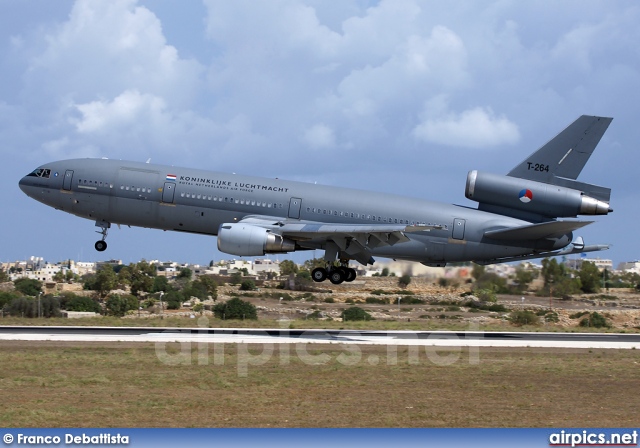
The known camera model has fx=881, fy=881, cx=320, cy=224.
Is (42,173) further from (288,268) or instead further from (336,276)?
(288,268)

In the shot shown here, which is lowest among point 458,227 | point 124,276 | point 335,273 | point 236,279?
point 124,276

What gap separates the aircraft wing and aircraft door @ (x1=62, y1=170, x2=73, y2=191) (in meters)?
9.44

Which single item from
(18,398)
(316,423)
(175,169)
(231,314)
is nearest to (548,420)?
(316,423)

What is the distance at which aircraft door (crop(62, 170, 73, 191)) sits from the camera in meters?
45.2

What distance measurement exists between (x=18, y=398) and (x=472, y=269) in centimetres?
2846

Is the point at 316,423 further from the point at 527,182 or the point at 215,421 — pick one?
the point at 527,182

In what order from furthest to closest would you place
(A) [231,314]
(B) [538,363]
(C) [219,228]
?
1. (A) [231,314]
2. (C) [219,228]
3. (B) [538,363]

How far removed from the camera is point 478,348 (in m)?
37.5

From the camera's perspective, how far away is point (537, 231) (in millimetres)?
43375

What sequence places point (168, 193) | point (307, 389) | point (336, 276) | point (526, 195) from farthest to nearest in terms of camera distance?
point (336, 276) < point (526, 195) < point (168, 193) < point (307, 389)

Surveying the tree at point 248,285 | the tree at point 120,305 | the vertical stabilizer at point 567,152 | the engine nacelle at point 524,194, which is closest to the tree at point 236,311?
the tree at point 120,305

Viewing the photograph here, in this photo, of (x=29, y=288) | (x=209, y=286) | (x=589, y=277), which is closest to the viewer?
(x=589, y=277)

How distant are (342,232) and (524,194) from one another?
9877mm

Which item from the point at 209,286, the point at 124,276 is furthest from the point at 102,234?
the point at 124,276
